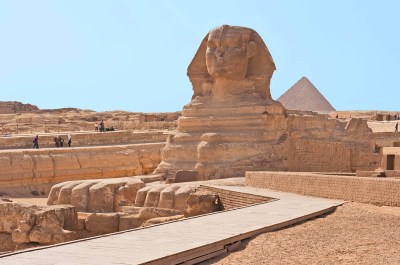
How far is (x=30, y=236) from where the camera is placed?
1148 cm

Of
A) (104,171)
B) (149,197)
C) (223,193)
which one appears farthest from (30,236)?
(104,171)

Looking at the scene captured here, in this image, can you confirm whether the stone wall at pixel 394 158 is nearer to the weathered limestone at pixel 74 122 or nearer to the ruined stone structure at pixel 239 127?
the ruined stone structure at pixel 239 127

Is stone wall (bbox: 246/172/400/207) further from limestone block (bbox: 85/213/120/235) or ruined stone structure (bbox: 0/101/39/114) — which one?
ruined stone structure (bbox: 0/101/39/114)

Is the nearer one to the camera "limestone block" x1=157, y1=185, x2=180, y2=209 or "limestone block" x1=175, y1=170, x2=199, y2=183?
"limestone block" x1=157, y1=185, x2=180, y2=209

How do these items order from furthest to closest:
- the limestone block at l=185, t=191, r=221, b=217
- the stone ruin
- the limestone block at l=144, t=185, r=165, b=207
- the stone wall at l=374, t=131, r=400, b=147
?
the stone wall at l=374, t=131, r=400, b=147 → the stone ruin → the limestone block at l=144, t=185, r=165, b=207 → the limestone block at l=185, t=191, r=221, b=217

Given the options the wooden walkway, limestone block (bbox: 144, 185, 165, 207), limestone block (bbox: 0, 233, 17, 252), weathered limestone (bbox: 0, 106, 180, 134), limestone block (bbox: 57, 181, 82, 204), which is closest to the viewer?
the wooden walkway

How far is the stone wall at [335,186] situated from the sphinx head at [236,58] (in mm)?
4173

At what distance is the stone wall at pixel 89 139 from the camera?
24.7m

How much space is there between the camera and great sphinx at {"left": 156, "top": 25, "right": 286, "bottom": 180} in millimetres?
16641

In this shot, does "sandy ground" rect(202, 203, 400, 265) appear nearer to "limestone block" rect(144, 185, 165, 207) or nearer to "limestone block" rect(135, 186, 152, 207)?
"limestone block" rect(144, 185, 165, 207)

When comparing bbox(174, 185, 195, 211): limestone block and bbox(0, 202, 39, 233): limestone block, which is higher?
bbox(174, 185, 195, 211): limestone block

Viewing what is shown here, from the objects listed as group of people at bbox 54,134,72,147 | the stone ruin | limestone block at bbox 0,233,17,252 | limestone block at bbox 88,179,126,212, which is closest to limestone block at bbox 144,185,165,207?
the stone ruin

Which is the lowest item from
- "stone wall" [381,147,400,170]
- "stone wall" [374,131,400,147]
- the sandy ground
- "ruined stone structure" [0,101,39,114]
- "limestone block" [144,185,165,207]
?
"limestone block" [144,185,165,207]

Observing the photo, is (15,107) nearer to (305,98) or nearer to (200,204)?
(305,98)
